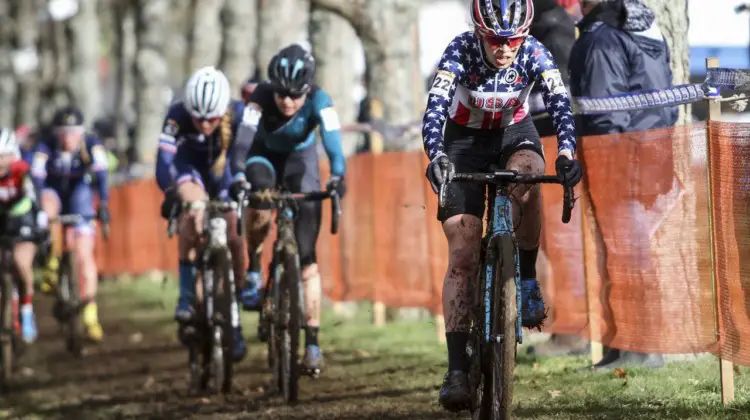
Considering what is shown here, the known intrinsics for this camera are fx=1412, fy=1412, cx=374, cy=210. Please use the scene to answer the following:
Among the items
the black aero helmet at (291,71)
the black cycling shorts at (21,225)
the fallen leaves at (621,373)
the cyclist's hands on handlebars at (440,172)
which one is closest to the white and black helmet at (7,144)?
the black cycling shorts at (21,225)

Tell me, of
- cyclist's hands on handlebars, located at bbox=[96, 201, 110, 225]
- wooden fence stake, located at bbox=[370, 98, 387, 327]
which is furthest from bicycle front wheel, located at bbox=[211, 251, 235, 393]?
cyclist's hands on handlebars, located at bbox=[96, 201, 110, 225]

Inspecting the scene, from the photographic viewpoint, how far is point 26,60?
2030 inches

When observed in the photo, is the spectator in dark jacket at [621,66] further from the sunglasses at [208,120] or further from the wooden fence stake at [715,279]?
the sunglasses at [208,120]

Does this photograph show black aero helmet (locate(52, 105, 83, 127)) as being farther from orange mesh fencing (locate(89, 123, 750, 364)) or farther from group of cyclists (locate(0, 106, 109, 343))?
orange mesh fencing (locate(89, 123, 750, 364))

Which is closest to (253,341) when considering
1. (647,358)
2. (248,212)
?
(248,212)

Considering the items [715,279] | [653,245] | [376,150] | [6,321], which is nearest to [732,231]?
[715,279]

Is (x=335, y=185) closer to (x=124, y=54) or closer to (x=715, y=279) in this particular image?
(x=715, y=279)

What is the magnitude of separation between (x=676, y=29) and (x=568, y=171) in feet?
13.1

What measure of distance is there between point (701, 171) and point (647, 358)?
180cm

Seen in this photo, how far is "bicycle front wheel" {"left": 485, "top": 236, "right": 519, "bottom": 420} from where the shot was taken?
6.79 meters

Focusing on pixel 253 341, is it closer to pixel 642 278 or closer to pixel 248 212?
pixel 248 212

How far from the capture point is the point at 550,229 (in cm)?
1022

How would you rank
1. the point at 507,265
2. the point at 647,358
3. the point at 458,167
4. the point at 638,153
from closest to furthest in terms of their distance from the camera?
1. the point at 507,265
2. the point at 458,167
3. the point at 638,153
4. the point at 647,358

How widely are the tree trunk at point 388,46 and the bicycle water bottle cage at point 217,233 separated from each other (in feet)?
19.2
